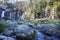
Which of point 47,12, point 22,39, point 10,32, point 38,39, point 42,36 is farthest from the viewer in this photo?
point 47,12

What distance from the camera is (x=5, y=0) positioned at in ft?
33.1

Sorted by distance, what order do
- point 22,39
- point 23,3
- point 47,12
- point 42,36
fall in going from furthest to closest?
1. point 47,12
2. point 23,3
3. point 42,36
4. point 22,39

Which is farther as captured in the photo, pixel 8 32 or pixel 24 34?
pixel 8 32

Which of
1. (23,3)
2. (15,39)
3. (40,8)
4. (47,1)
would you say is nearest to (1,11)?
(23,3)

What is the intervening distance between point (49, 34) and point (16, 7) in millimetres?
4142

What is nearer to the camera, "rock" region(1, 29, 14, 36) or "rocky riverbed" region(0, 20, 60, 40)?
"rocky riverbed" region(0, 20, 60, 40)

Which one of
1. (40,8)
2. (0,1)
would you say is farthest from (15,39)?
(40,8)

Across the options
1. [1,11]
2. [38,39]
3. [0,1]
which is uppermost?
[0,1]

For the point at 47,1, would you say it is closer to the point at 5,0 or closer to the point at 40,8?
the point at 40,8

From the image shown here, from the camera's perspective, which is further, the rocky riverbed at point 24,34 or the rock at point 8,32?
the rock at point 8,32

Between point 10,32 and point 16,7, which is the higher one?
point 16,7

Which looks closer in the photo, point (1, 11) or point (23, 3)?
point (1, 11)

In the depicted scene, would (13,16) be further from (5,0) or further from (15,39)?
(15,39)

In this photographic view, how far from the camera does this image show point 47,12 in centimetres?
1141
